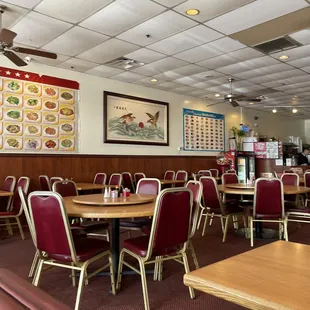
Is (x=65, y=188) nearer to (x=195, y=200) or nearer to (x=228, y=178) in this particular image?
(x=195, y=200)

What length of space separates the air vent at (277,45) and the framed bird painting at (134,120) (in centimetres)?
355

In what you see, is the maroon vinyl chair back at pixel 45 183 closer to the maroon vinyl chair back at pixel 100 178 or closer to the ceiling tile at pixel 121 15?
the maroon vinyl chair back at pixel 100 178

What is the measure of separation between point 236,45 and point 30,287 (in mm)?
5747

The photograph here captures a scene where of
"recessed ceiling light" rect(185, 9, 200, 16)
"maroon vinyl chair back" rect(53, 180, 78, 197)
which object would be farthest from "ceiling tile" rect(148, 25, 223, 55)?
"maroon vinyl chair back" rect(53, 180, 78, 197)

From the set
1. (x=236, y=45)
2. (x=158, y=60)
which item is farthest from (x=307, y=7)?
(x=158, y=60)

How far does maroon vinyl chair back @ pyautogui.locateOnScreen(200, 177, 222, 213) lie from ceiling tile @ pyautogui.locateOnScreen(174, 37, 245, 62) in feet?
8.17

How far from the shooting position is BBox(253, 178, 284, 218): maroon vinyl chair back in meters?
4.36

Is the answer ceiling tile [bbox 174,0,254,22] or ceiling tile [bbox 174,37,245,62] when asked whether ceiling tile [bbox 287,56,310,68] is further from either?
ceiling tile [bbox 174,0,254,22]

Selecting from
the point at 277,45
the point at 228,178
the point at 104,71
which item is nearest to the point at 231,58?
the point at 277,45

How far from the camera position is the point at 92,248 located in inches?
105

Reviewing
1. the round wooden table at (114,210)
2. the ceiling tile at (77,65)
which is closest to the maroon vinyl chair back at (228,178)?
the round wooden table at (114,210)

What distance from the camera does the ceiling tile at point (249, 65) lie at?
6.55 m

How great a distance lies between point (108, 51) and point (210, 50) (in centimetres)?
195

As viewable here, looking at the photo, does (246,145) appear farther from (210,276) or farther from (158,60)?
(210,276)
